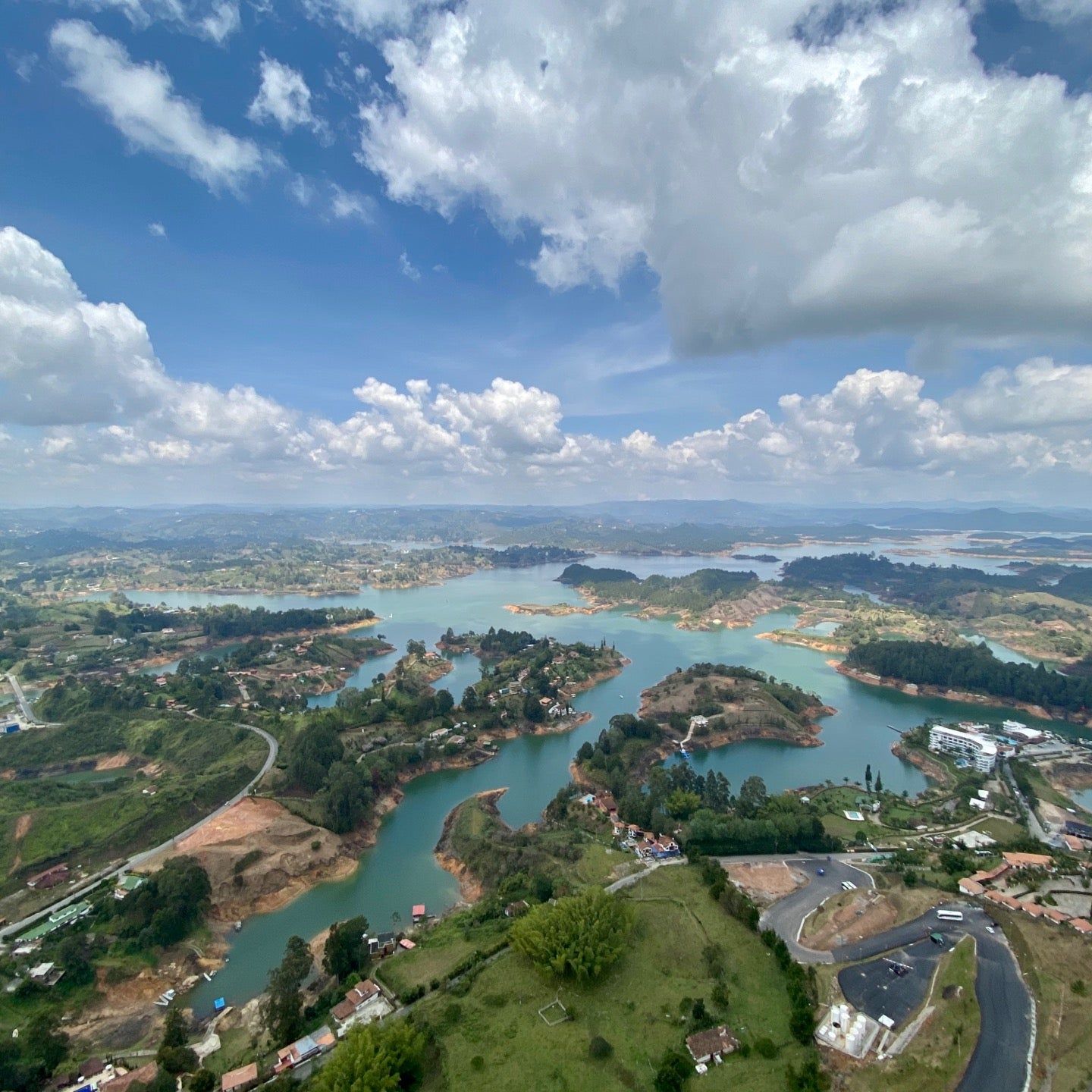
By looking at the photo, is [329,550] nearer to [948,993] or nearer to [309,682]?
[309,682]

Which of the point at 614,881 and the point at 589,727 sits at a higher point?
the point at 614,881

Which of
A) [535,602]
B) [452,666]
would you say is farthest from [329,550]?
[452,666]

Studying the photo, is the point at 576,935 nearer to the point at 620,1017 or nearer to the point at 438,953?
the point at 620,1017

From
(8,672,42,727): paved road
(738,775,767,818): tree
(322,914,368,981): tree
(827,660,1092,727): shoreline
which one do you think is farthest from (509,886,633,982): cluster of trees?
(827,660,1092,727): shoreline

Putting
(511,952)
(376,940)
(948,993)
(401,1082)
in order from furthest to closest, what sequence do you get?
(376,940), (511,952), (948,993), (401,1082)

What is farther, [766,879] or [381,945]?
[766,879]

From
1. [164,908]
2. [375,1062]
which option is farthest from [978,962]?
[164,908]

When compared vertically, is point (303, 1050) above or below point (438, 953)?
above
